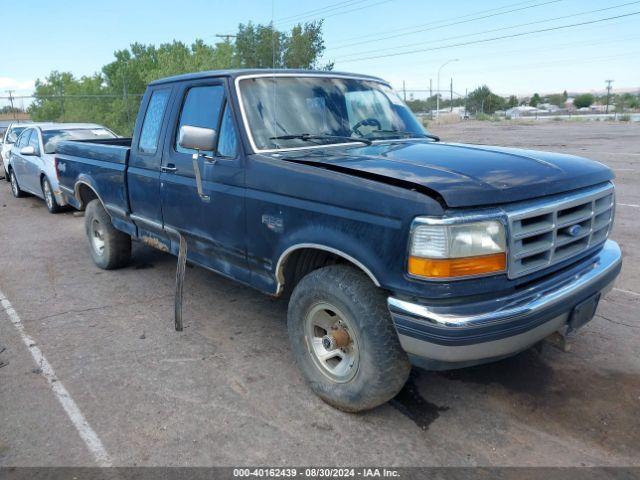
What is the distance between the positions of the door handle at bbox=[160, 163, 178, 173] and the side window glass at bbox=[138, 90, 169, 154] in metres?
0.26

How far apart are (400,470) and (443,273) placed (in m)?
1.06

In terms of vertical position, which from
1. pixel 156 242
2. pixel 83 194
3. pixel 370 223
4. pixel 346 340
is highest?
pixel 370 223

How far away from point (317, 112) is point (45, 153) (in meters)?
7.78

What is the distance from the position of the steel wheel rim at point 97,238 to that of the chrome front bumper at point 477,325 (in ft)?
15.1

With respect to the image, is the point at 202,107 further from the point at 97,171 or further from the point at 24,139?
the point at 24,139

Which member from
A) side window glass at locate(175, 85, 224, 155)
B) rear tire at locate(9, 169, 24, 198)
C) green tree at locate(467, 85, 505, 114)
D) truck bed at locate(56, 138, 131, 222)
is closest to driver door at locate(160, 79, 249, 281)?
side window glass at locate(175, 85, 224, 155)

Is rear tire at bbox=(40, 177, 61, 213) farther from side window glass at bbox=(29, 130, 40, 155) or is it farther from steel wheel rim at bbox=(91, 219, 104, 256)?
steel wheel rim at bbox=(91, 219, 104, 256)

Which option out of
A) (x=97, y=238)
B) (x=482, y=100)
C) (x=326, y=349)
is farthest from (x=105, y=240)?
(x=482, y=100)

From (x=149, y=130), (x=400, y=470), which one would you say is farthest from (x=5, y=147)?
(x=400, y=470)

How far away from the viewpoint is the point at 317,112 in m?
4.02

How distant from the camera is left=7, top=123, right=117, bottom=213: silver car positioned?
9719mm

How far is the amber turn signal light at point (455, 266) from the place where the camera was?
2568 millimetres

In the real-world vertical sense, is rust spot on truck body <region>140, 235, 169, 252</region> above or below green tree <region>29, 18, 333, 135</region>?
below

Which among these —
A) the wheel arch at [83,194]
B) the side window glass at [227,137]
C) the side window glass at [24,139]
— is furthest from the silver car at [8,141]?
the side window glass at [227,137]
